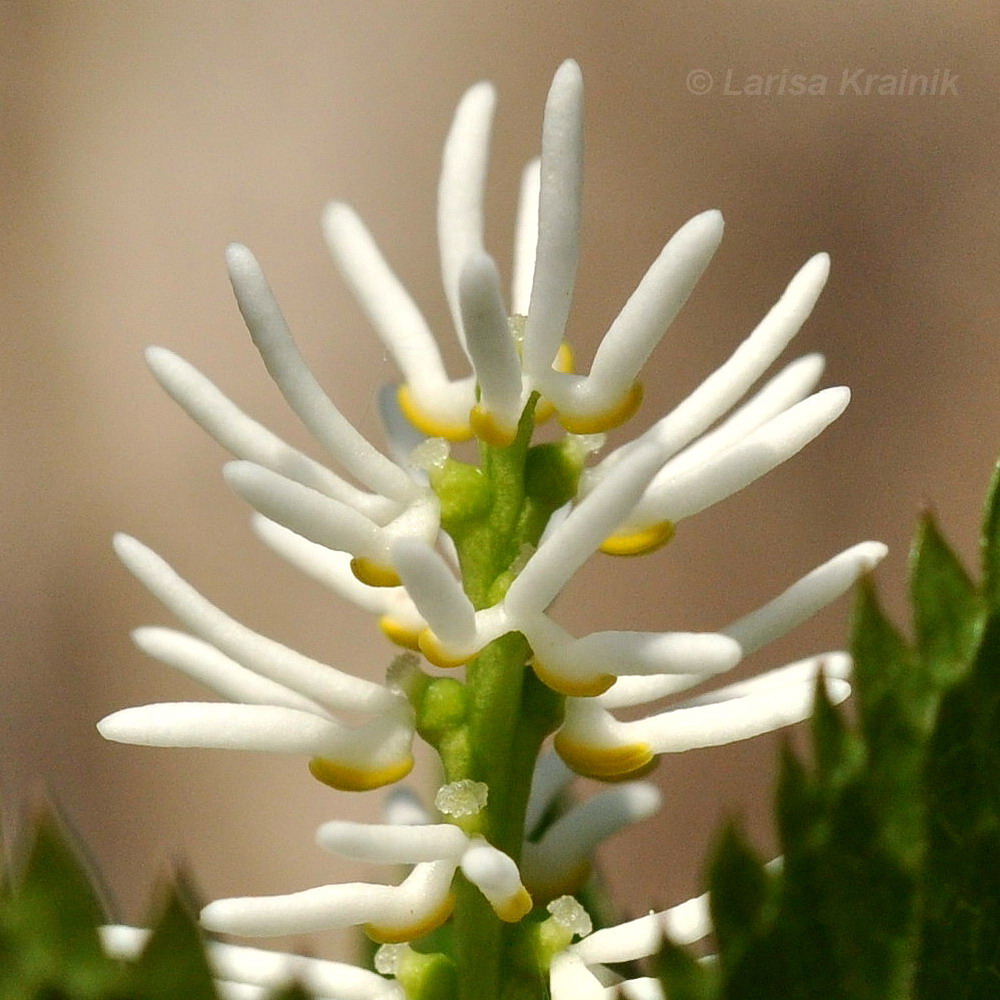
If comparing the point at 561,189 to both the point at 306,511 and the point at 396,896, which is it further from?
the point at 396,896

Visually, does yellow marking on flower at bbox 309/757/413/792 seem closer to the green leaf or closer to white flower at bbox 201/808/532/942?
white flower at bbox 201/808/532/942

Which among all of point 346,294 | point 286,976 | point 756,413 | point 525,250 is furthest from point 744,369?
point 346,294

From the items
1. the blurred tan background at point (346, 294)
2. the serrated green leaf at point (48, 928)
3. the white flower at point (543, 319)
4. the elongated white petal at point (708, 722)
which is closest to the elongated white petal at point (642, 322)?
the white flower at point (543, 319)

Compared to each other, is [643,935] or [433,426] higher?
[433,426]

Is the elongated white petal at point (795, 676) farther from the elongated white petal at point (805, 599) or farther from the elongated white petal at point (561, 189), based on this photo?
the elongated white petal at point (561, 189)

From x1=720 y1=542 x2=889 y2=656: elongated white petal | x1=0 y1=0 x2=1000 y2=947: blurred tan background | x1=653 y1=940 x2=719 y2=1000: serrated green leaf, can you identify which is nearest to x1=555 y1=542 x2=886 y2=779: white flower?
x1=720 y1=542 x2=889 y2=656: elongated white petal

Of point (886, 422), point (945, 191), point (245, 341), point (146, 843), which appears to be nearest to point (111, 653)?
point (146, 843)
